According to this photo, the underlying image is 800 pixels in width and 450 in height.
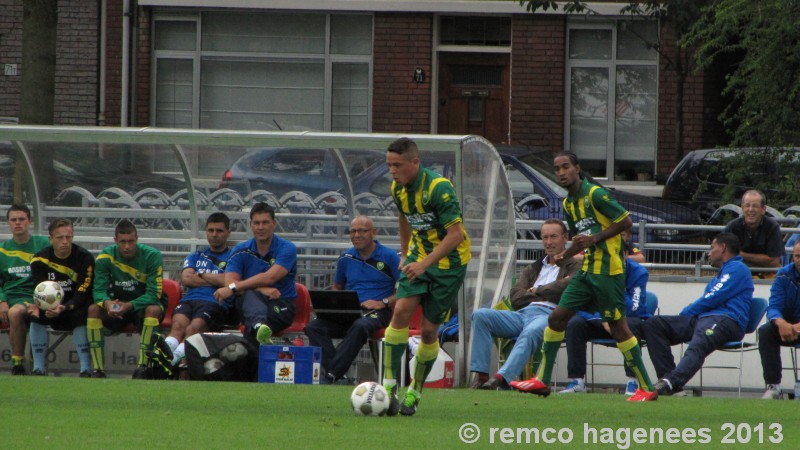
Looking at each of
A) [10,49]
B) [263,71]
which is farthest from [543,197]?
[10,49]

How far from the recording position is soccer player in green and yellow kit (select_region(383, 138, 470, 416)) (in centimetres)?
917

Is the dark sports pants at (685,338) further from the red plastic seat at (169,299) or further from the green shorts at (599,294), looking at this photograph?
the red plastic seat at (169,299)

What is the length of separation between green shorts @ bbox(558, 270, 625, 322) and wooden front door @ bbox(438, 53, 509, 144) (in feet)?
51.9

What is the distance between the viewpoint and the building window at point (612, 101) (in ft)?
85.9

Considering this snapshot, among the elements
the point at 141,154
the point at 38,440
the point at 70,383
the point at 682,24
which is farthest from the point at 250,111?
the point at 38,440

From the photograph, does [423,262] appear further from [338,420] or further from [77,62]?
[77,62]

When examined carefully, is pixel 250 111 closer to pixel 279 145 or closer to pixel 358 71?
pixel 358 71

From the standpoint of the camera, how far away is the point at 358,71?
26969mm

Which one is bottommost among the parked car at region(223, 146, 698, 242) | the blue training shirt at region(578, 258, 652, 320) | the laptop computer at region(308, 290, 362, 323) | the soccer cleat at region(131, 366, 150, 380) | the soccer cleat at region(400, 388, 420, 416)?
the soccer cleat at region(131, 366, 150, 380)

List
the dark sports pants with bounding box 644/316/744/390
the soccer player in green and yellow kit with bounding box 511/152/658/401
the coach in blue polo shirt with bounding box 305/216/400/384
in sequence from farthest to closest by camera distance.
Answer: the coach in blue polo shirt with bounding box 305/216/400/384
the dark sports pants with bounding box 644/316/744/390
the soccer player in green and yellow kit with bounding box 511/152/658/401

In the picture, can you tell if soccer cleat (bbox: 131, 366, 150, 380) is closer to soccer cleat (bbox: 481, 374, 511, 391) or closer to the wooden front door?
soccer cleat (bbox: 481, 374, 511, 391)

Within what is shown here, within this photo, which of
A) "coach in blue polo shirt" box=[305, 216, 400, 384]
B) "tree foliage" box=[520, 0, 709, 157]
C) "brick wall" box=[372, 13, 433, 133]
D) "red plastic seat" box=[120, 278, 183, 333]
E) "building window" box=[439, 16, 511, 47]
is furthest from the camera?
"building window" box=[439, 16, 511, 47]

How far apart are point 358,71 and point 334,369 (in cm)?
1522

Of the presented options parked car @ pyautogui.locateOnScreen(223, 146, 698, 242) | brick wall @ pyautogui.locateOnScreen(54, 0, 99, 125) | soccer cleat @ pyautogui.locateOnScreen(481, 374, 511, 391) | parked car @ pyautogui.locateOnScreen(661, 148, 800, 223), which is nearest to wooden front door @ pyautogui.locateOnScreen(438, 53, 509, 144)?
parked car @ pyautogui.locateOnScreen(661, 148, 800, 223)
